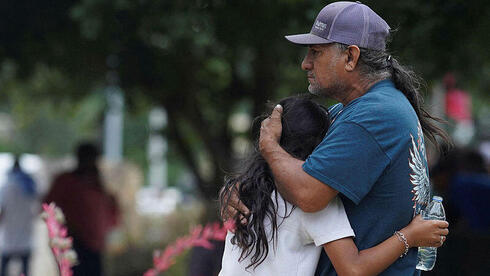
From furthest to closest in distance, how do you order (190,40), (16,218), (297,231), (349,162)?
1. (16,218)
2. (190,40)
3. (297,231)
4. (349,162)

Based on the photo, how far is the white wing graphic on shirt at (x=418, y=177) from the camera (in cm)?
214

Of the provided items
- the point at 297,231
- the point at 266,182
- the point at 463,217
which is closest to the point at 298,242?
the point at 297,231

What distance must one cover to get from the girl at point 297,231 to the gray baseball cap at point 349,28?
199 mm

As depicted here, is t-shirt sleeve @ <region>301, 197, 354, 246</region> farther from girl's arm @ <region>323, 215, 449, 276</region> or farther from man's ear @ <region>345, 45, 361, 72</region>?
man's ear @ <region>345, 45, 361, 72</region>

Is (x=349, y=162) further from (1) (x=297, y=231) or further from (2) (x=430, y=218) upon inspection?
(2) (x=430, y=218)

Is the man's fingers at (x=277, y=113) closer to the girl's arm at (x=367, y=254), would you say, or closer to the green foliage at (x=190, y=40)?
the girl's arm at (x=367, y=254)

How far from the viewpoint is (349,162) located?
2.01m

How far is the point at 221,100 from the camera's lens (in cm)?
823

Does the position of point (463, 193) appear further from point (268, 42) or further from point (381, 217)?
point (381, 217)

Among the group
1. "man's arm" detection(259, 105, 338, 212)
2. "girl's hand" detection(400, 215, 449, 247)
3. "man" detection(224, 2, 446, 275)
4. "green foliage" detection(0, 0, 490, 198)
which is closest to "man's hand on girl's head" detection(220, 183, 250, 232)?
"man" detection(224, 2, 446, 275)

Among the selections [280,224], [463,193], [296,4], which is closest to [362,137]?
[280,224]

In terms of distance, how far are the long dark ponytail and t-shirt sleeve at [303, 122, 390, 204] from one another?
0.82 ft

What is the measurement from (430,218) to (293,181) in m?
0.47

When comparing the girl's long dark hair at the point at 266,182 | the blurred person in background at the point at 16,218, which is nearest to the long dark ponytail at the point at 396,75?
the girl's long dark hair at the point at 266,182
